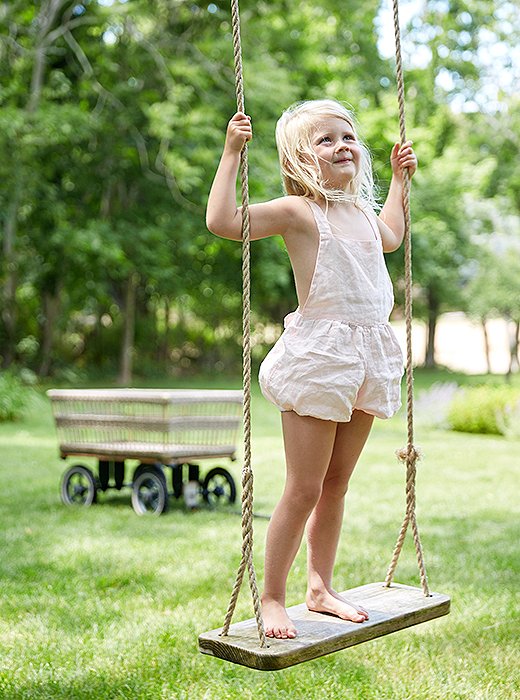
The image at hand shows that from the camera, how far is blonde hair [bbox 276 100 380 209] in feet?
10.4

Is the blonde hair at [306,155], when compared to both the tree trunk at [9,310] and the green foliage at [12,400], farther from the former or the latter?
the tree trunk at [9,310]

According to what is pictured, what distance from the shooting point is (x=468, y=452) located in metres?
10.9

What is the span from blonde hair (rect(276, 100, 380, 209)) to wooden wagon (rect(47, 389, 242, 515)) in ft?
12.6

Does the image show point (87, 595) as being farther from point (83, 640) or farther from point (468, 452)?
point (468, 452)

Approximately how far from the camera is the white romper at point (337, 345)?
3.02m

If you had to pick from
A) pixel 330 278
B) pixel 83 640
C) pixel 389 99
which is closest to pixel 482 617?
pixel 83 640

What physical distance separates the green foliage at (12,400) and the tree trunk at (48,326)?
7187 millimetres

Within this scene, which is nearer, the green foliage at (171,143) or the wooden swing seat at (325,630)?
the wooden swing seat at (325,630)

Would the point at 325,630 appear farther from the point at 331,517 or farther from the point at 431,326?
the point at 431,326

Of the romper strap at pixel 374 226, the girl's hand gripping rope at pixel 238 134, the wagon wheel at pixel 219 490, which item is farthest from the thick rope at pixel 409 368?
the wagon wheel at pixel 219 490

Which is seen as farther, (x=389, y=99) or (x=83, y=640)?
(x=389, y=99)

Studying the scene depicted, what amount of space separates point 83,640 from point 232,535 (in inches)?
88.5

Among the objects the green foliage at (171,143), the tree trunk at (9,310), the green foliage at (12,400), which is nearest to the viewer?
the green foliage at (12,400)

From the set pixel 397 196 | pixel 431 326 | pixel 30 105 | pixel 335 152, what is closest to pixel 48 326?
pixel 30 105
